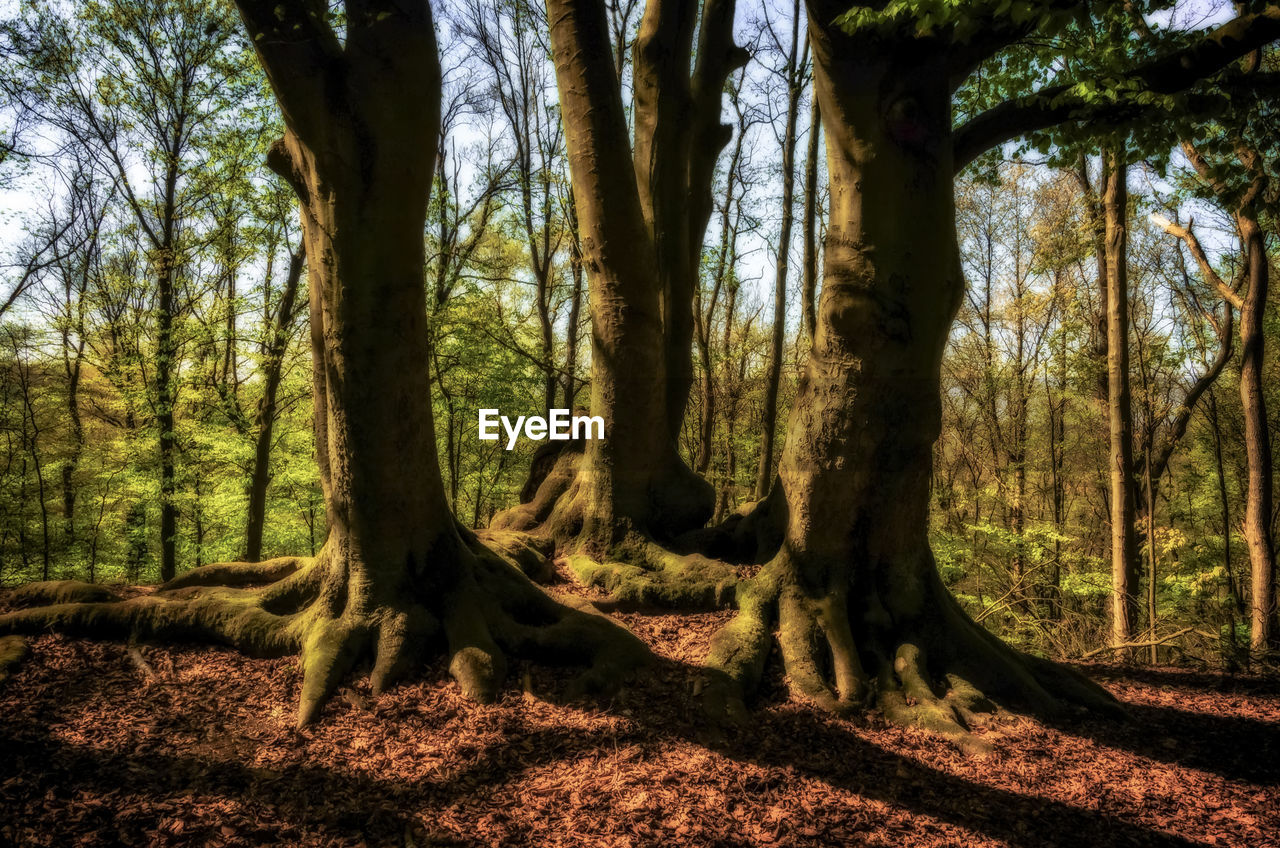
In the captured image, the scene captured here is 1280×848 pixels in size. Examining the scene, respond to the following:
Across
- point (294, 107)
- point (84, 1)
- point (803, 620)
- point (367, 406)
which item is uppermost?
point (84, 1)

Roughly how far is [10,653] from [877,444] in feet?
18.6

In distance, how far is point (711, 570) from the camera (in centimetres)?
554

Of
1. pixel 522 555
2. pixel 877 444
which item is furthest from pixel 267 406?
pixel 877 444

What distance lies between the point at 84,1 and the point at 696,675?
16.8 meters

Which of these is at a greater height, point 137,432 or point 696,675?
point 137,432

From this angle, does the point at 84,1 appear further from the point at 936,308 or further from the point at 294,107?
the point at 936,308

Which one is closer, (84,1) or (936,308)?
(936,308)

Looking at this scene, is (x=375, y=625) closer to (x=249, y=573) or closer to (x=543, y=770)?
(x=543, y=770)

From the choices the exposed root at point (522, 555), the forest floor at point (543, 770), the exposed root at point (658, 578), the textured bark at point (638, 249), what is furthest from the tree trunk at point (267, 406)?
the exposed root at point (658, 578)

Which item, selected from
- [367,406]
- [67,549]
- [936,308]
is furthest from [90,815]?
[67,549]

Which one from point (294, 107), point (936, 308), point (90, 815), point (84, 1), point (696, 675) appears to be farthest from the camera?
point (84, 1)

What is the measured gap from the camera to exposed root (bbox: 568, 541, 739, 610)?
17.6 ft

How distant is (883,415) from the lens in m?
4.64

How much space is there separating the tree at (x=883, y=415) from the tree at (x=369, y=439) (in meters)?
1.28
